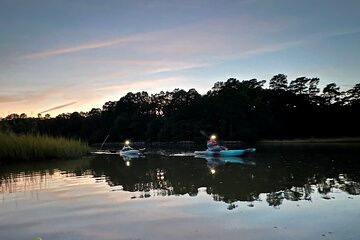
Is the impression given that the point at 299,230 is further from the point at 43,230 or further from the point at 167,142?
the point at 167,142

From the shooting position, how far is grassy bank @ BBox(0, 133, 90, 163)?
987 inches

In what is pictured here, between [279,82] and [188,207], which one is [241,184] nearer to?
[188,207]

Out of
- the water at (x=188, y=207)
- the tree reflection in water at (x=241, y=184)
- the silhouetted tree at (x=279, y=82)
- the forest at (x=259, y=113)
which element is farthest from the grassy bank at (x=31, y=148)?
the silhouetted tree at (x=279, y=82)

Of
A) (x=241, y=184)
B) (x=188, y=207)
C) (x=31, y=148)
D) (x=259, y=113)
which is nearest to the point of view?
(x=188, y=207)

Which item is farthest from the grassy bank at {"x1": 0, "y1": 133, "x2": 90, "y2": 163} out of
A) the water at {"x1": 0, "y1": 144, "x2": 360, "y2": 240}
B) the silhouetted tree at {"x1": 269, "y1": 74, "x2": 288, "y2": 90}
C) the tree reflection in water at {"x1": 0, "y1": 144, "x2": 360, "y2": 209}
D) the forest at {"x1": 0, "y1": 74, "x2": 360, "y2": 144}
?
the silhouetted tree at {"x1": 269, "y1": 74, "x2": 288, "y2": 90}

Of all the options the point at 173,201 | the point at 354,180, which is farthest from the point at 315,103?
the point at 173,201

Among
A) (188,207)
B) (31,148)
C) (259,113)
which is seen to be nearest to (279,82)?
(259,113)

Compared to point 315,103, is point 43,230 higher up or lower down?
lower down

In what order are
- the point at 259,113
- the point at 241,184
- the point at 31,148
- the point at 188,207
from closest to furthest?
the point at 188,207 < the point at 241,184 < the point at 31,148 < the point at 259,113

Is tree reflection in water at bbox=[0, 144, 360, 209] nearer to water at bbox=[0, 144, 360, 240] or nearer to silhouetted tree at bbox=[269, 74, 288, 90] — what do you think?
water at bbox=[0, 144, 360, 240]

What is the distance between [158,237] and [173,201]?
→ 12.8ft

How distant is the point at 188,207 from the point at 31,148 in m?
19.3

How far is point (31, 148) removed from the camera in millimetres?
26547

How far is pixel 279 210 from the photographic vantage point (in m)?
9.60
